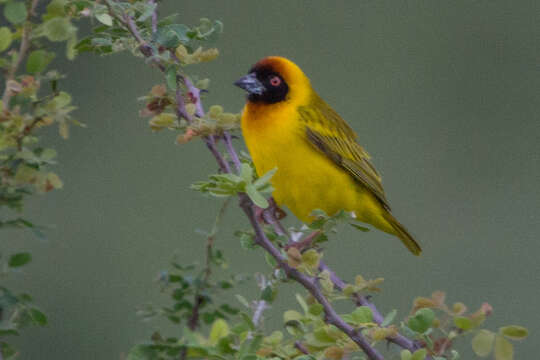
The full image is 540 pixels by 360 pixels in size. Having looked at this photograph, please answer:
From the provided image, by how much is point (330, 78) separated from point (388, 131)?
74 centimetres

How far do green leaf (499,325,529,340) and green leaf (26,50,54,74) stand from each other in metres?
1.10

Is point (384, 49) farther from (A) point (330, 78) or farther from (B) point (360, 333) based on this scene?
(B) point (360, 333)

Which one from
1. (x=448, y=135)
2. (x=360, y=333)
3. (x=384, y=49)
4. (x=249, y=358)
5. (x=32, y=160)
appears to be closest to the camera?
(x=249, y=358)

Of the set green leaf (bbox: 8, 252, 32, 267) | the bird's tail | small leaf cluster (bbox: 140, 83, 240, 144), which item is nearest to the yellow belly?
the bird's tail

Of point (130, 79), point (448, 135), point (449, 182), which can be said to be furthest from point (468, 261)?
Answer: point (130, 79)

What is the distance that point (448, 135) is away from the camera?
698cm

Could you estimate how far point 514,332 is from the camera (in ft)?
5.05

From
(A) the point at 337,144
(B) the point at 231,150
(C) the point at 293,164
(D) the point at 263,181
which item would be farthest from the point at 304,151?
(D) the point at 263,181

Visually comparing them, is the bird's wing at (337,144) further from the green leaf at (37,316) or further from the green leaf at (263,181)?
the green leaf at (263,181)

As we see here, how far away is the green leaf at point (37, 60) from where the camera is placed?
1.80 metres

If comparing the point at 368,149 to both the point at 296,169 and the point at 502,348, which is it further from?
the point at 502,348

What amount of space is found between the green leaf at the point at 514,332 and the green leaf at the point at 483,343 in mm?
24

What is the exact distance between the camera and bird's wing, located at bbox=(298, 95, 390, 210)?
3047 mm

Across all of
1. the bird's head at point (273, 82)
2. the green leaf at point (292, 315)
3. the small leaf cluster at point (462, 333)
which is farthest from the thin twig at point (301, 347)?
the bird's head at point (273, 82)
